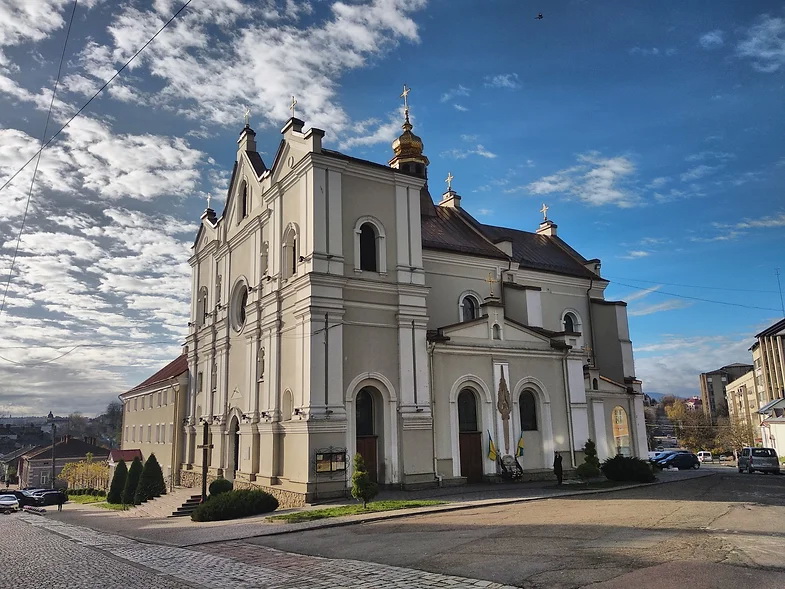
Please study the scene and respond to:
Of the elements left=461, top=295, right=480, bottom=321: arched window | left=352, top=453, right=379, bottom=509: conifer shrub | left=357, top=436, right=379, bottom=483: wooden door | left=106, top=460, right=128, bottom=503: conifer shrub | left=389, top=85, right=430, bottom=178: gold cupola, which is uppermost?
left=389, top=85, right=430, bottom=178: gold cupola

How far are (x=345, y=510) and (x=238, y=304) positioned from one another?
1503 centimetres

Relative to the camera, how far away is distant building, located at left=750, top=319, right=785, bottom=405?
63750 millimetres

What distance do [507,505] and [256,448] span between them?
1095cm

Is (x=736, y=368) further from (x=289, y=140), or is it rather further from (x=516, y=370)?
(x=289, y=140)

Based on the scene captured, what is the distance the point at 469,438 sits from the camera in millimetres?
25016

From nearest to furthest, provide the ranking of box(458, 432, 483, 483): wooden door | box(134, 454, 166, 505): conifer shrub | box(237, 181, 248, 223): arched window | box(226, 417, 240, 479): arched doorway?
box(458, 432, 483, 483): wooden door → box(226, 417, 240, 479): arched doorway → box(134, 454, 166, 505): conifer shrub → box(237, 181, 248, 223): arched window

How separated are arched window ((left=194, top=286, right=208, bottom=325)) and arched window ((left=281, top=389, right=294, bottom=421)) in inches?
514

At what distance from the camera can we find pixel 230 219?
31453 millimetres

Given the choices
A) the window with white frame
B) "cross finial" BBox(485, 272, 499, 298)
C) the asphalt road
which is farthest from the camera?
the window with white frame

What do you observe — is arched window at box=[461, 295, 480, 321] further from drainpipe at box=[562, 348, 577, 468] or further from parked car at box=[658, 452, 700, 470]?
parked car at box=[658, 452, 700, 470]

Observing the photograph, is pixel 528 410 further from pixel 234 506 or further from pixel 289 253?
pixel 234 506

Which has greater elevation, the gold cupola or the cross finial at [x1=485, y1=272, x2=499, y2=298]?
the gold cupola

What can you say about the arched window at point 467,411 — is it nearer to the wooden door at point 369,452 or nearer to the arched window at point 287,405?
the wooden door at point 369,452

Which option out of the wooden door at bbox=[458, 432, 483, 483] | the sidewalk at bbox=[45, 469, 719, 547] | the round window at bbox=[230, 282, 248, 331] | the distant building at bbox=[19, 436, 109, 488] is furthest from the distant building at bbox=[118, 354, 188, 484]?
the distant building at bbox=[19, 436, 109, 488]
